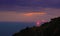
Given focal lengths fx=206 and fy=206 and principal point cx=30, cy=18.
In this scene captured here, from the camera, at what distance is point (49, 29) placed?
61.8 meters

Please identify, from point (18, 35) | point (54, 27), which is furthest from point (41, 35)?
point (18, 35)

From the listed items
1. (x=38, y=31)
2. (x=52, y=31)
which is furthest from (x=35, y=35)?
(x=52, y=31)

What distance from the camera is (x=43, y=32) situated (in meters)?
59.5

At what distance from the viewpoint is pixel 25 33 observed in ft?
212

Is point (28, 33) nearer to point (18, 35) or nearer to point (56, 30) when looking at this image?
point (18, 35)

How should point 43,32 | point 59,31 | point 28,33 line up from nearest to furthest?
point 59,31, point 43,32, point 28,33

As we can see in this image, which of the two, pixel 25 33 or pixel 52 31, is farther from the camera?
pixel 25 33

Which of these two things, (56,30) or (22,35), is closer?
(56,30)

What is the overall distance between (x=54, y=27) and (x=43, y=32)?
3.89 meters

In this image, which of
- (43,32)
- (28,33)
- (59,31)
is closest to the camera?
(59,31)

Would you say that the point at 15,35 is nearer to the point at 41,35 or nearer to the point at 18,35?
the point at 18,35

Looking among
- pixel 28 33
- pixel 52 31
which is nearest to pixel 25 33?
pixel 28 33

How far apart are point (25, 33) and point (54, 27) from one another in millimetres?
9670

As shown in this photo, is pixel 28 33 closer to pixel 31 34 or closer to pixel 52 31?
pixel 31 34
